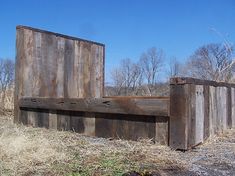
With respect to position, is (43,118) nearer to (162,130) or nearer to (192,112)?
(162,130)

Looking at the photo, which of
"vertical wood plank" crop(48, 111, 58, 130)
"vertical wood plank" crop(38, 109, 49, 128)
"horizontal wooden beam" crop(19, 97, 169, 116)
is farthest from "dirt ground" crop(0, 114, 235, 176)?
"vertical wood plank" crop(38, 109, 49, 128)

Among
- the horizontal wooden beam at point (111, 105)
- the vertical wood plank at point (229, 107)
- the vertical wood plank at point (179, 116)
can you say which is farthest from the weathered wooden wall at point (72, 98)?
the vertical wood plank at point (229, 107)

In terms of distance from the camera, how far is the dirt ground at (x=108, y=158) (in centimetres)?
311

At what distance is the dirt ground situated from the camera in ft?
10.2

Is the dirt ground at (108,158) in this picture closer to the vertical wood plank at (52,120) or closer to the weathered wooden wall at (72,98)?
the weathered wooden wall at (72,98)

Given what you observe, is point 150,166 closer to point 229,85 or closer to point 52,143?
point 52,143

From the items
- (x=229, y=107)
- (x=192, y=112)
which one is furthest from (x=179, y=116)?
(x=229, y=107)

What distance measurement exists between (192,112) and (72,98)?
6.47ft

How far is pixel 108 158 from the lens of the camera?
3.51m

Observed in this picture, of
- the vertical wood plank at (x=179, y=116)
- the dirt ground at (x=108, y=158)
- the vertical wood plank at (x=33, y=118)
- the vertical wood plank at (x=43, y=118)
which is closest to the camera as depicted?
the dirt ground at (x=108, y=158)

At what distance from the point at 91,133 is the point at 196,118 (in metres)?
1.62

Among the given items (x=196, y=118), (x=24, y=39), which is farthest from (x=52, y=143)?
(x=24, y=39)

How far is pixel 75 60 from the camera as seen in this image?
7.36 metres

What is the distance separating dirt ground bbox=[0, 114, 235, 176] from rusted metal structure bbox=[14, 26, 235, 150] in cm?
29
